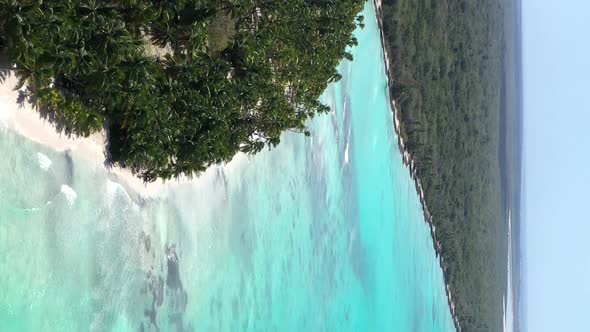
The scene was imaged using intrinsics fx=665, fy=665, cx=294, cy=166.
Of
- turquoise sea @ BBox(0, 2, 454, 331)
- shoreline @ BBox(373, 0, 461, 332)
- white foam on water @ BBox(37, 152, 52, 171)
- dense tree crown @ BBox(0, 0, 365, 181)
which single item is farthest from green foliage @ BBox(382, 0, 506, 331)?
white foam on water @ BBox(37, 152, 52, 171)

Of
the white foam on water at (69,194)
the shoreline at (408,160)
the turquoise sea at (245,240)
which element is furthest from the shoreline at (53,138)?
the shoreline at (408,160)

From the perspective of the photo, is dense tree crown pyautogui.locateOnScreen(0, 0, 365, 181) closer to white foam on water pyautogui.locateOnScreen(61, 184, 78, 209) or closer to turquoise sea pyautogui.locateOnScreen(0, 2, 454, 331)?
turquoise sea pyautogui.locateOnScreen(0, 2, 454, 331)

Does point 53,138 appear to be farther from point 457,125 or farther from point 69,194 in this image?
point 457,125

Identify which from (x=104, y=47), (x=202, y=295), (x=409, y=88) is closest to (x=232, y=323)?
→ (x=202, y=295)

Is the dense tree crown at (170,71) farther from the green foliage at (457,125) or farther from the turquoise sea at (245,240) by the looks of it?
the green foliage at (457,125)

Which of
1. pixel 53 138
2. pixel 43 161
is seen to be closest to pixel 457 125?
pixel 53 138

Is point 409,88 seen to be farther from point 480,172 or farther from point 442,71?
point 480,172
